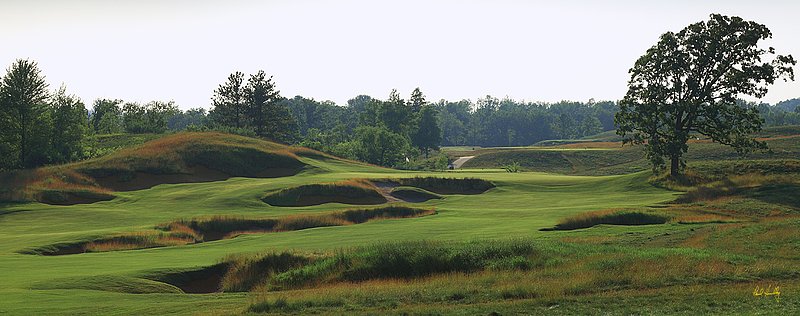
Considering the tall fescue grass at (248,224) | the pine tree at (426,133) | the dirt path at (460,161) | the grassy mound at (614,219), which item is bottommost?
the grassy mound at (614,219)

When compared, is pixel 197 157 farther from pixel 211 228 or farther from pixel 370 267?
pixel 370 267

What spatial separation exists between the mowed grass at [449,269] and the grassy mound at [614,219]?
157cm

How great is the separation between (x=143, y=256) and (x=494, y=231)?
16.5 metres

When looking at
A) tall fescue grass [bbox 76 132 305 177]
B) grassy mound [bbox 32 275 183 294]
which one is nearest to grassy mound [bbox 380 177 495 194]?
tall fescue grass [bbox 76 132 305 177]

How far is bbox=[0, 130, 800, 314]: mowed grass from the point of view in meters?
18.4

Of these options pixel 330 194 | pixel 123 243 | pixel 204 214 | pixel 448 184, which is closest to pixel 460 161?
pixel 448 184

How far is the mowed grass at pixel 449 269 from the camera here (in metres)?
18.4

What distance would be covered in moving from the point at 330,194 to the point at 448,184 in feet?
41.2

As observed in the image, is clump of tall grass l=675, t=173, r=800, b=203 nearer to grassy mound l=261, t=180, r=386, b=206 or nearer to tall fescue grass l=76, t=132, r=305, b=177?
grassy mound l=261, t=180, r=386, b=206

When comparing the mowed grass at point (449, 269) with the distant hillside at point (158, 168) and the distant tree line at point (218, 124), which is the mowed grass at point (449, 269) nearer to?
the distant hillside at point (158, 168)

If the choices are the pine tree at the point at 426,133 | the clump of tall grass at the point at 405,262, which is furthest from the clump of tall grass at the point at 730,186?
the pine tree at the point at 426,133

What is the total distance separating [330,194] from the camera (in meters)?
A: 59.5

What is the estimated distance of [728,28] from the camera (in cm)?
5753

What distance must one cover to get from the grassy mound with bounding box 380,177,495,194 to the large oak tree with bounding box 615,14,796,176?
13.5 metres
